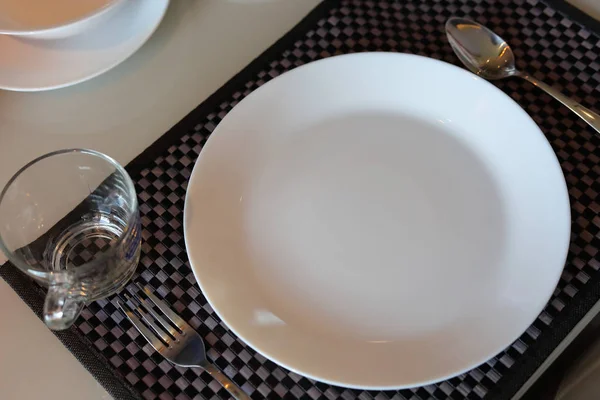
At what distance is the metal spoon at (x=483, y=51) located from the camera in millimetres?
675

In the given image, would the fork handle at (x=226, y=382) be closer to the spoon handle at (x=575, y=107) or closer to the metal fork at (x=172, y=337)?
the metal fork at (x=172, y=337)

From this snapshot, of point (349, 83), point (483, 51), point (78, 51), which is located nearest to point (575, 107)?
point (483, 51)

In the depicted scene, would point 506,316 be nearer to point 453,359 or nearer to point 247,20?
point 453,359

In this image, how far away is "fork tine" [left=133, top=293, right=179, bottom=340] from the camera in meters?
0.56

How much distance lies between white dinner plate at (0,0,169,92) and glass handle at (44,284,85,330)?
11.4 inches

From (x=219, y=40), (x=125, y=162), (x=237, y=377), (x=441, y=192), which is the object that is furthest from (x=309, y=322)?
(x=219, y=40)

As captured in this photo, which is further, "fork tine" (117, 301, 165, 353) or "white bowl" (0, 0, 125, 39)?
"white bowl" (0, 0, 125, 39)

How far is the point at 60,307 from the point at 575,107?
54 cm

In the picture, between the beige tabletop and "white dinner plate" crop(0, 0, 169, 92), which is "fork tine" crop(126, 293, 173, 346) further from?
"white dinner plate" crop(0, 0, 169, 92)

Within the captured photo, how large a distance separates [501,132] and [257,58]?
289 mm

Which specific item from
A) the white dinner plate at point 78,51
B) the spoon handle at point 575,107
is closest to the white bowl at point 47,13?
the white dinner plate at point 78,51

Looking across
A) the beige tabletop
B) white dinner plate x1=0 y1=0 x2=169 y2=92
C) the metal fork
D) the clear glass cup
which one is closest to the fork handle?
the metal fork

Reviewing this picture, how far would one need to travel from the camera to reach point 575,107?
0.64 metres

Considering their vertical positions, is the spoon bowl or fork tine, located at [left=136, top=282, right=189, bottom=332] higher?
the spoon bowl
